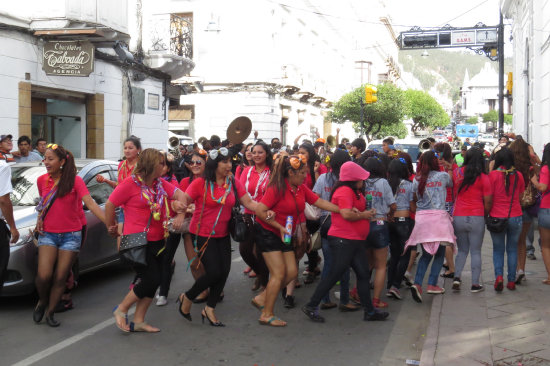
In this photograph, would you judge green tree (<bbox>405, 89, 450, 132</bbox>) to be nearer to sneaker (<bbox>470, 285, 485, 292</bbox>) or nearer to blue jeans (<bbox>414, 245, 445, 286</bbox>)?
sneaker (<bbox>470, 285, 485, 292</bbox>)

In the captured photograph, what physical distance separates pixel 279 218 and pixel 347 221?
665mm

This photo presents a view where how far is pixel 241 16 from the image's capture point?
29.3 metres

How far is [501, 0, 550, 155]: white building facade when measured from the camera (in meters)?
17.7

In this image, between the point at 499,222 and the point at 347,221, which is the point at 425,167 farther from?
the point at 347,221

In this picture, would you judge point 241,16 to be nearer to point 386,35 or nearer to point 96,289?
point 96,289

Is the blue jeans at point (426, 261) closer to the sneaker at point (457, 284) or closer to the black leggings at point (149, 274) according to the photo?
the sneaker at point (457, 284)

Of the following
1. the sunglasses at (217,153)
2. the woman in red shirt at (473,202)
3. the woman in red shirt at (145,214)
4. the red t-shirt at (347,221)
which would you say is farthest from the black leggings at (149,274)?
the woman in red shirt at (473,202)

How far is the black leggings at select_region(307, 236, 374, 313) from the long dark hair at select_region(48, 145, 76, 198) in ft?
8.57

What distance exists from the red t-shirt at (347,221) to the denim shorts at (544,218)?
8.41 ft

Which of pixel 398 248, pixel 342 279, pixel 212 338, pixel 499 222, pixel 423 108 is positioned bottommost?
pixel 212 338

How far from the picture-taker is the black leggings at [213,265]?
236 inches

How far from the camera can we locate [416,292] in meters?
7.25

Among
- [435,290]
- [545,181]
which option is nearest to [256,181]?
[435,290]

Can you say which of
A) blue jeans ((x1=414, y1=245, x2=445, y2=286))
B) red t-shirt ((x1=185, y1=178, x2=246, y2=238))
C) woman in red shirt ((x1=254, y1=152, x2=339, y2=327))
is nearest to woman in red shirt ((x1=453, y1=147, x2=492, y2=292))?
blue jeans ((x1=414, y1=245, x2=445, y2=286))
